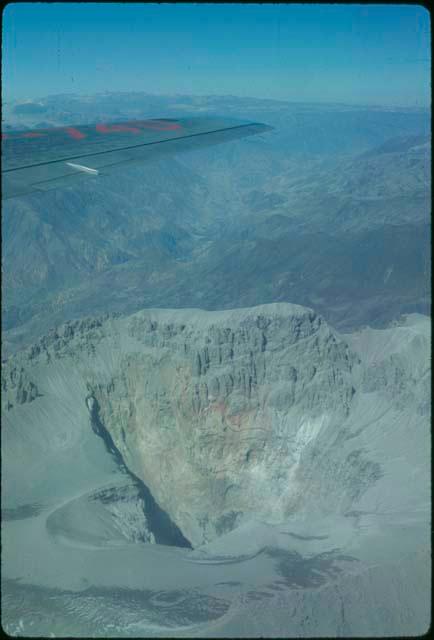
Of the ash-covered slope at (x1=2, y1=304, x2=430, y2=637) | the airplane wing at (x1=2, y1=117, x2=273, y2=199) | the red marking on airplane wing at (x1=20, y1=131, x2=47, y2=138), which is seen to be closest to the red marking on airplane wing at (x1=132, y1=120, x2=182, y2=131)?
the airplane wing at (x1=2, y1=117, x2=273, y2=199)

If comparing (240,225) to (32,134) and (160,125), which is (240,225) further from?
(32,134)

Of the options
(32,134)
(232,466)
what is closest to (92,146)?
(32,134)

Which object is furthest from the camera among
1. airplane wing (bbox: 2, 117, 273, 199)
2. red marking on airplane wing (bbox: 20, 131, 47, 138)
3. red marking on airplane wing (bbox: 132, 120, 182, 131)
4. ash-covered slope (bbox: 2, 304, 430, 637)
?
red marking on airplane wing (bbox: 132, 120, 182, 131)

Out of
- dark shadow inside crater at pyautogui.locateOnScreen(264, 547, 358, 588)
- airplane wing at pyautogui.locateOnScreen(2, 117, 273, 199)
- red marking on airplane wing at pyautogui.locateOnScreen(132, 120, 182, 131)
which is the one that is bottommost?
dark shadow inside crater at pyautogui.locateOnScreen(264, 547, 358, 588)

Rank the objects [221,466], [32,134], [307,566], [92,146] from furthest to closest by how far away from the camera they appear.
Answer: [221,466], [32,134], [307,566], [92,146]

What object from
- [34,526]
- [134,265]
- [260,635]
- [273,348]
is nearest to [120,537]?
[34,526]

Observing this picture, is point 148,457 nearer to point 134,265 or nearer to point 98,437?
point 98,437

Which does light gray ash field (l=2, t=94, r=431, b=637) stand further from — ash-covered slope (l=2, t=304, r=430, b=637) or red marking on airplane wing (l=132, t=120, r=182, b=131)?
red marking on airplane wing (l=132, t=120, r=182, b=131)
